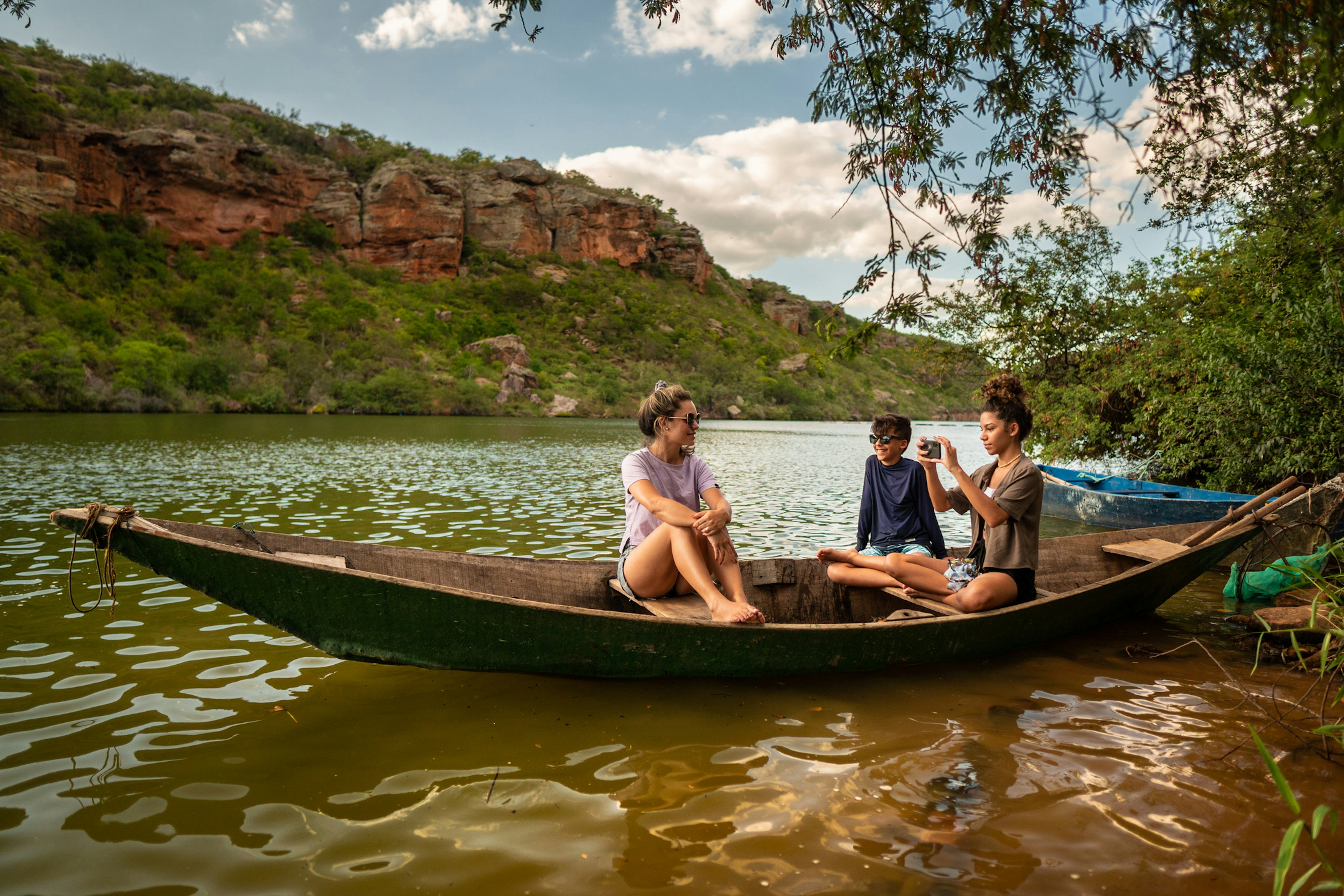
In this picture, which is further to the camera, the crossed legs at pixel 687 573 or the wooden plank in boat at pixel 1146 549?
the wooden plank in boat at pixel 1146 549

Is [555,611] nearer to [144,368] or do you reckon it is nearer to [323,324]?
[144,368]

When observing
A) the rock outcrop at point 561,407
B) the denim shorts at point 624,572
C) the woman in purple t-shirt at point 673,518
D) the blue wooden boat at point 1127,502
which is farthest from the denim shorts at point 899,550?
the rock outcrop at point 561,407

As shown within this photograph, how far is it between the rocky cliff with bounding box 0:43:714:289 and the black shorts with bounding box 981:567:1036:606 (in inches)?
2291

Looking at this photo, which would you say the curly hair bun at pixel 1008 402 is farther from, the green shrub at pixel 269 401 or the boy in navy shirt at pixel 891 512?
the green shrub at pixel 269 401

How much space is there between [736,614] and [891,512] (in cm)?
166

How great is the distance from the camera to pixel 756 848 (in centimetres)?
232

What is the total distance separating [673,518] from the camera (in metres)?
3.61

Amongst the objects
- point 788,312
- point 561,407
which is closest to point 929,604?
point 561,407

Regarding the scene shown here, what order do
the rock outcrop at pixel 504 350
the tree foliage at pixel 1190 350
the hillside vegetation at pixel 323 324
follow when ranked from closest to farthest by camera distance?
the tree foliage at pixel 1190 350
the hillside vegetation at pixel 323 324
the rock outcrop at pixel 504 350

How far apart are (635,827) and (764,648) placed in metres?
1.29

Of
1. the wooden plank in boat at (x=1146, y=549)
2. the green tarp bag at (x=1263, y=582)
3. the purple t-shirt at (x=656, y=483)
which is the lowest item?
the green tarp bag at (x=1263, y=582)

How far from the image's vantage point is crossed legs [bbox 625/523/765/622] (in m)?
3.53

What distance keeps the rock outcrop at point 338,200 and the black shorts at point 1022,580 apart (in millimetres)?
58072

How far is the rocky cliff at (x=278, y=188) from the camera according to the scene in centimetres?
4862
